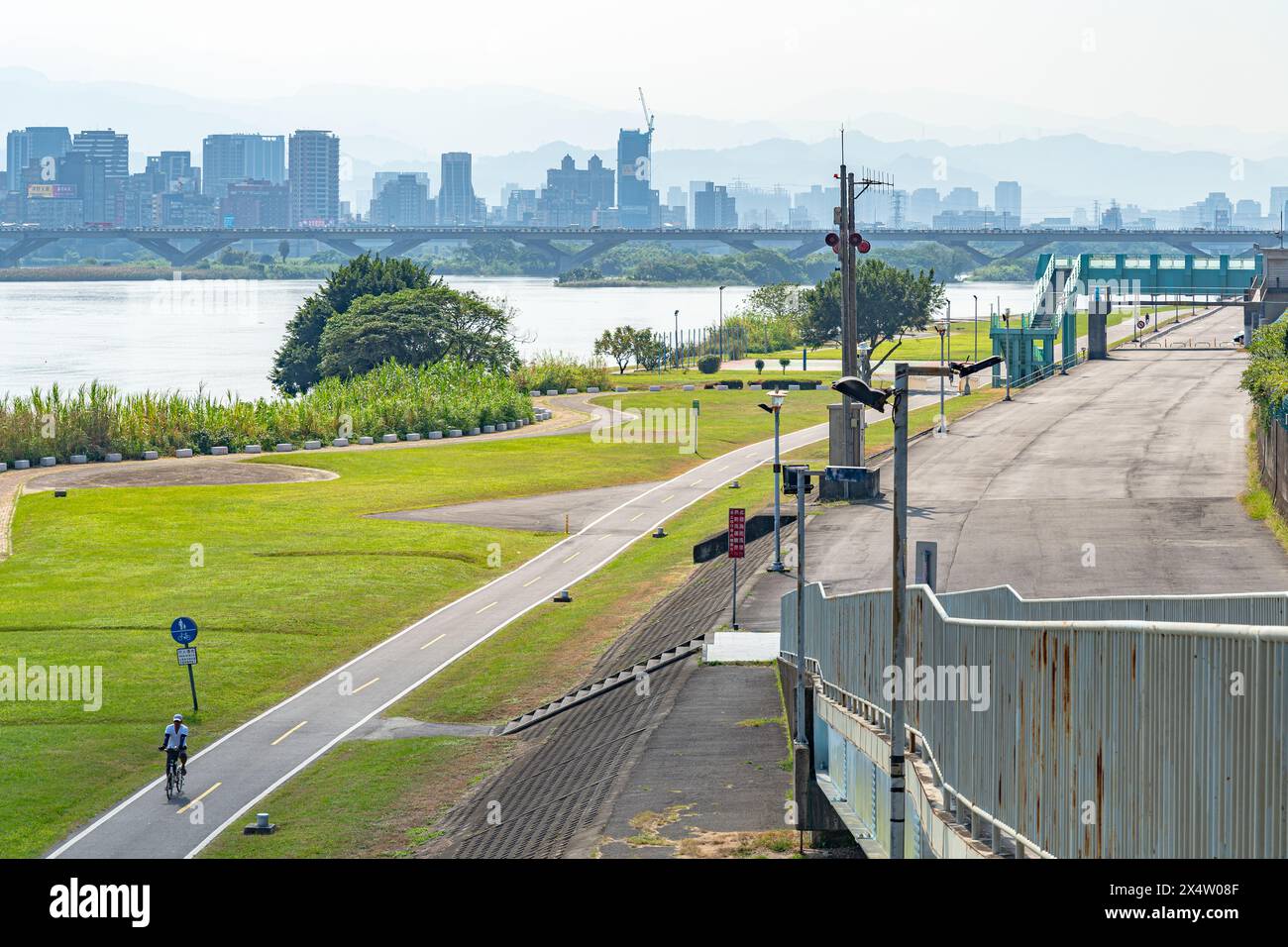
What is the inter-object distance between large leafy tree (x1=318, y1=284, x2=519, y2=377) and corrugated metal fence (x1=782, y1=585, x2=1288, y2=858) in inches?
4817

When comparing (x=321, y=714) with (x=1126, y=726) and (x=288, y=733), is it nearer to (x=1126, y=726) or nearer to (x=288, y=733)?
(x=288, y=733)

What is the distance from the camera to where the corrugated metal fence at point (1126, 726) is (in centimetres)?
1134

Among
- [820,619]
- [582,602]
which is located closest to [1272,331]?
[582,602]

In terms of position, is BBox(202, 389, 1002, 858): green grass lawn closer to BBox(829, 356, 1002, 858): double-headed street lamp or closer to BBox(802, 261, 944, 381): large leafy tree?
BBox(829, 356, 1002, 858): double-headed street lamp

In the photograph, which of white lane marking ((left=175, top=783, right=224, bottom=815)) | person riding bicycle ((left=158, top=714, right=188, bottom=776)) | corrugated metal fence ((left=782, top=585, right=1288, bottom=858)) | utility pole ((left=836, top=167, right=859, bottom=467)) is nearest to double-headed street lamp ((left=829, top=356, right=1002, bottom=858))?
corrugated metal fence ((left=782, top=585, right=1288, bottom=858))

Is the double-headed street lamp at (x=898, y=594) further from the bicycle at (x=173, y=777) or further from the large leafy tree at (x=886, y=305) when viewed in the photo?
the large leafy tree at (x=886, y=305)

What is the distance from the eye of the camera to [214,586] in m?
60.6

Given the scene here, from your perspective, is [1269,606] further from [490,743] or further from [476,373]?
[476,373]

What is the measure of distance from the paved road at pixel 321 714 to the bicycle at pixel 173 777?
330 mm

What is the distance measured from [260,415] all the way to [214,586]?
50.4 meters

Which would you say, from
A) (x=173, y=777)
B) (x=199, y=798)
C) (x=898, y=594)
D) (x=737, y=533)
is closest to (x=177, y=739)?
(x=173, y=777)

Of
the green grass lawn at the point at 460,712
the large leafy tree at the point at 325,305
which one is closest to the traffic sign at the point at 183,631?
the green grass lawn at the point at 460,712

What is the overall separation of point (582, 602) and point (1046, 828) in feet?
148
